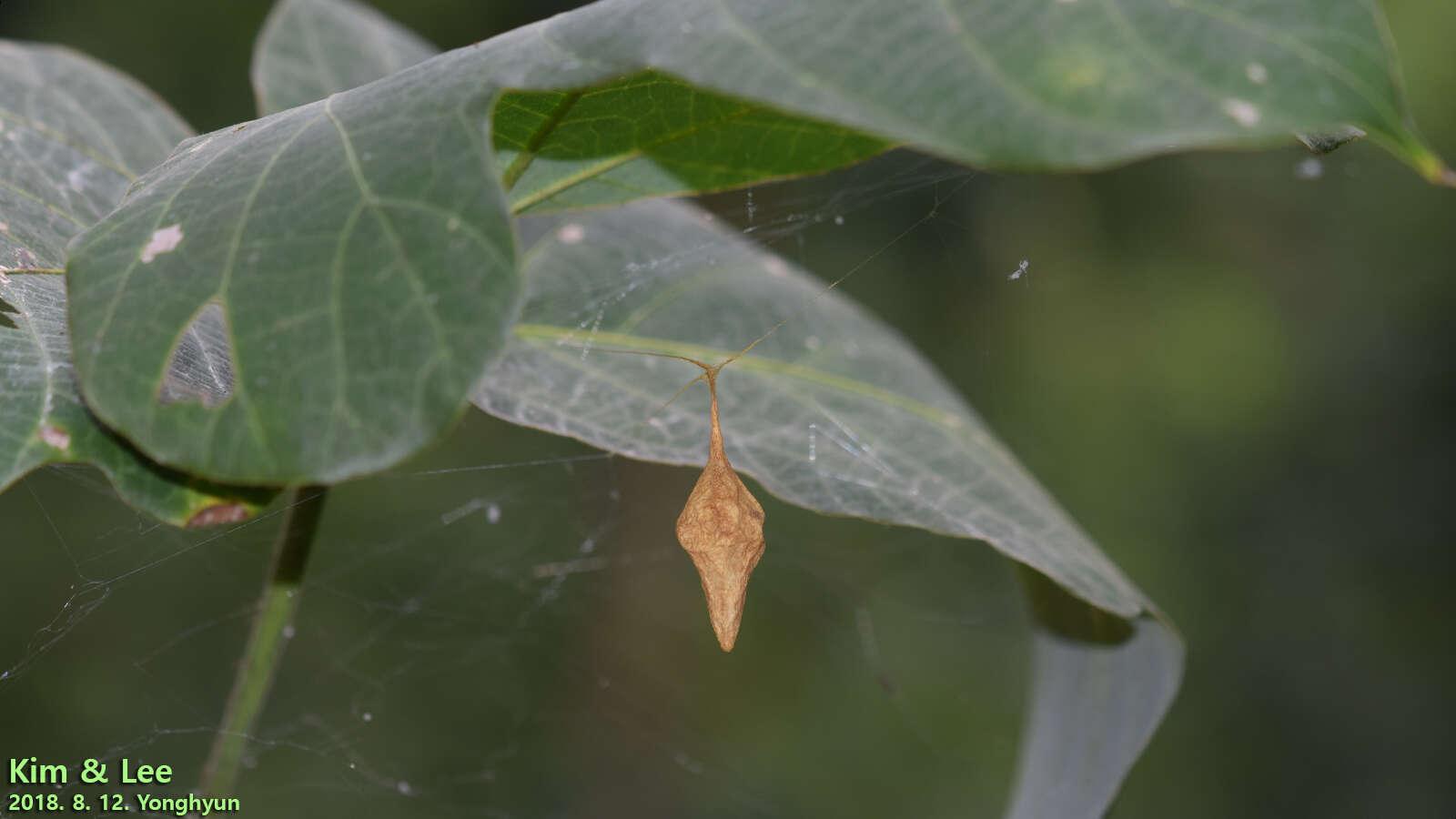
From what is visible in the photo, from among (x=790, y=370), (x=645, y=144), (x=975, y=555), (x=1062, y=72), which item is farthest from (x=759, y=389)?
(x=975, y=555)

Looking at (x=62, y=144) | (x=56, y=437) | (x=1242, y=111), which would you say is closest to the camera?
(x=1242, y=111)

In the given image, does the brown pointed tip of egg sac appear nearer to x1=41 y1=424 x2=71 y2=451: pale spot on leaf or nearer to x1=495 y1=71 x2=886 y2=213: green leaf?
x1=495 y1=71 x2=886 y2=213: green leaf

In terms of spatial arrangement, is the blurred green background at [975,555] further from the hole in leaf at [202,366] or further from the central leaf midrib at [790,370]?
the hole in leaf at [202,366]

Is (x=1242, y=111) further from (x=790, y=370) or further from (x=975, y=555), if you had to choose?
(x=975, y=555)

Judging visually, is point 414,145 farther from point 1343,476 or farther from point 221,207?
point 1343,476

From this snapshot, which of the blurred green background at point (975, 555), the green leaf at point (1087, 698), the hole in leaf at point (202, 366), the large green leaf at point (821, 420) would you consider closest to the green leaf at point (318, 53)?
the large green leaf at point (821, 420)

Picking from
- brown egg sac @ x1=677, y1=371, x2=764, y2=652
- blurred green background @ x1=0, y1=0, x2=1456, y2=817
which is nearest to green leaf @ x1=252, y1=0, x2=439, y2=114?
brown egg sac @ x1=677, y1=371, x2=764, y2=652

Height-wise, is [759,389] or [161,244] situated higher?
[161,244]
